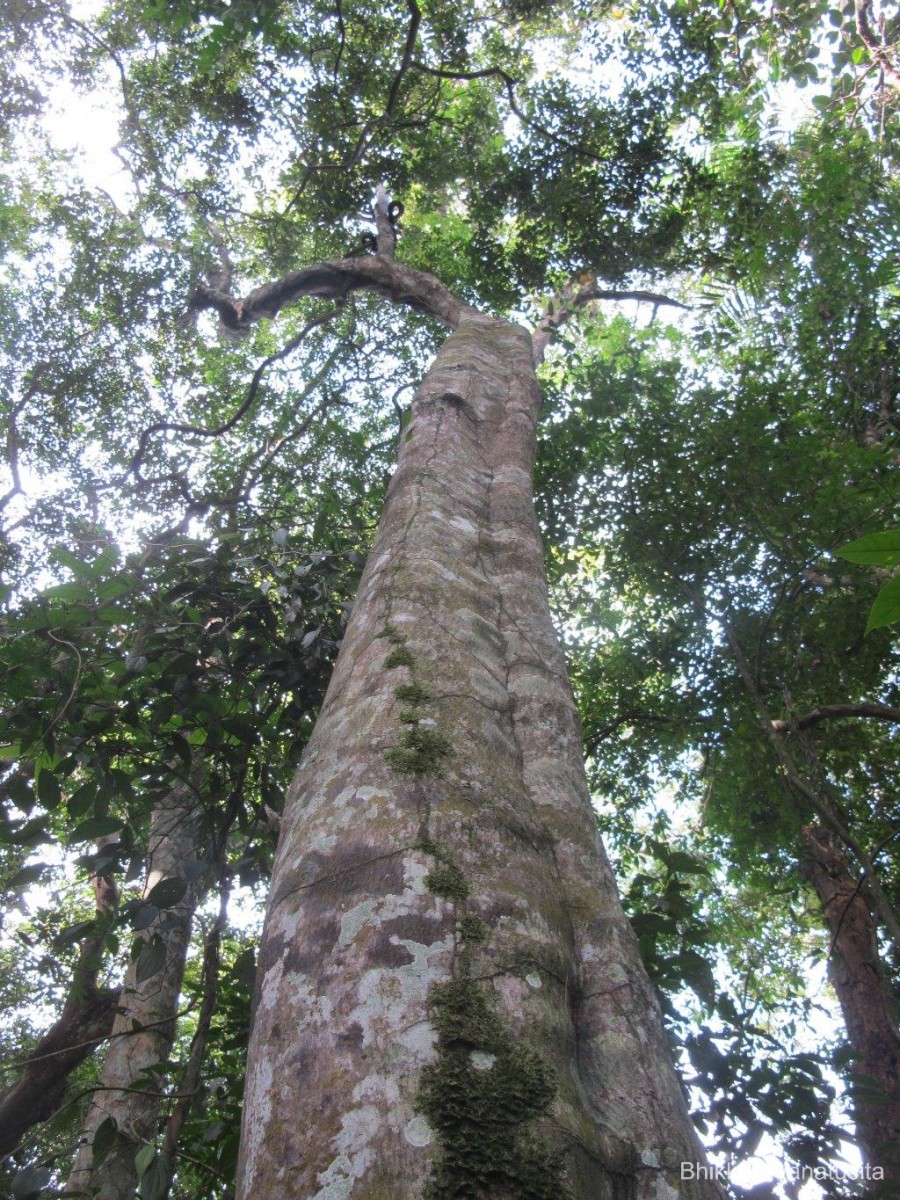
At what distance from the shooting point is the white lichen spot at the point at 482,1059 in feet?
3.08

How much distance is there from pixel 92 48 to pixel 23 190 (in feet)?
7.29

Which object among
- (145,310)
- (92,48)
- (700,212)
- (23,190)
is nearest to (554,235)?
(700,212)

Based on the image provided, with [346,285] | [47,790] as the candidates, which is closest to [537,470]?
[346,285]

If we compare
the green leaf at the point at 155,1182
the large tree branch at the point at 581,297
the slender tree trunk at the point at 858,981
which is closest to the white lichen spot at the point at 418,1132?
the green leaf at the point at 155,1182

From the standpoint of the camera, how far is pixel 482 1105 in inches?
35.2

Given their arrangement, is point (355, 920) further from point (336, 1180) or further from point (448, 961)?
point (336, 1180)

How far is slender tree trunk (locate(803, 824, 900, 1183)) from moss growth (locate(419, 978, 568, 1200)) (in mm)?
3686

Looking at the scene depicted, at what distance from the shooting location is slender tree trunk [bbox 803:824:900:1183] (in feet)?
13.1

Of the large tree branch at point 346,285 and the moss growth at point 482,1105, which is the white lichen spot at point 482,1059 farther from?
the large tree branch at point 346,285

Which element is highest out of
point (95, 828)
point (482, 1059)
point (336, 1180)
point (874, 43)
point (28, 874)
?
point (874, 43)

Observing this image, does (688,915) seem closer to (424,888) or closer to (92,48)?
(424,888)

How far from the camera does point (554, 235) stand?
817 centimetres

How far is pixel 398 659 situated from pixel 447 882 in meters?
0.59

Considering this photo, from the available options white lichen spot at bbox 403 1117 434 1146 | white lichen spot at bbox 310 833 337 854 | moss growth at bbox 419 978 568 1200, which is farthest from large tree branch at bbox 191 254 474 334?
white lichen spot at bbox 403 1117 434 1146
